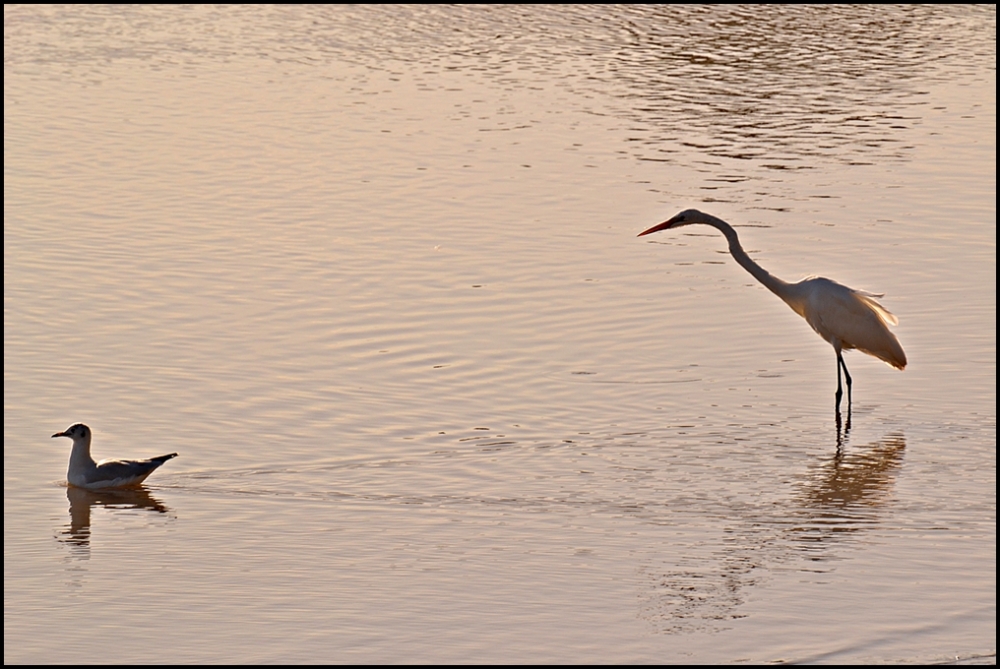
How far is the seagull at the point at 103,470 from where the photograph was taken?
895cm

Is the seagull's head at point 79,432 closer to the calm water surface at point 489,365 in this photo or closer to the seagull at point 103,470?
the seagull at point 103,470

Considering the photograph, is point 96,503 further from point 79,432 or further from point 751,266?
point 751,266

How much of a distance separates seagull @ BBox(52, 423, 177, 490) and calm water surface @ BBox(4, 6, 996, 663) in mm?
97

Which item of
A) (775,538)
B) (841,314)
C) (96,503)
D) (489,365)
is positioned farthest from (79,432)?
(841,314)

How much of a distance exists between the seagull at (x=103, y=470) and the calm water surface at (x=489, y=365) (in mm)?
97

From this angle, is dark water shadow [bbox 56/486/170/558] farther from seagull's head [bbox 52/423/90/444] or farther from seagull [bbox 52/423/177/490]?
seagull's head [bbox 52/423/90/444]

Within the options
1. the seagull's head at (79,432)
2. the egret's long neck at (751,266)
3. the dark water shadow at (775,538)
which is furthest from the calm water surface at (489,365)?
the egret's long neck at (751,266)

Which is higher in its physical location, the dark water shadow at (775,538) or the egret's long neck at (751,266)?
the egret's long neck at (751,266)

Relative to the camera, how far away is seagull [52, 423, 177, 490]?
29.3 ft

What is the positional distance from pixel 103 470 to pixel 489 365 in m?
2.94

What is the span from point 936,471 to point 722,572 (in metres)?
2.11

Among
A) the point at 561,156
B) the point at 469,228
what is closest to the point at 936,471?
the point at 469,228

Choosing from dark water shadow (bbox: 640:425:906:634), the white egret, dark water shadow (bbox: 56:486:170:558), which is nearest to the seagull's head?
dark water shadow (bbox: 56:486:170:558)

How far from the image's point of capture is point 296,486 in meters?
8.92
